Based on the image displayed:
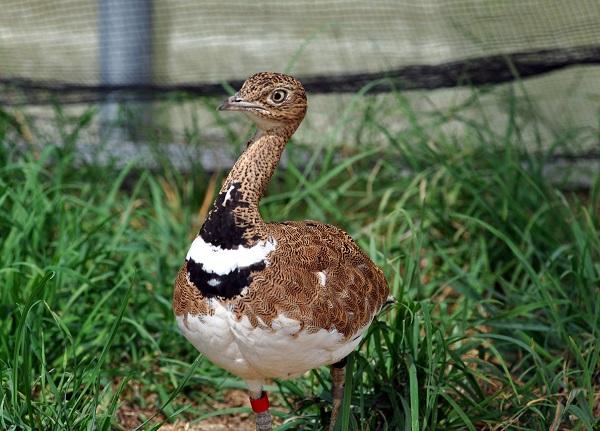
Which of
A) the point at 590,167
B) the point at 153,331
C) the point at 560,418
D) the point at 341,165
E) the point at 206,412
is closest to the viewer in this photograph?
A: the point at 560,418

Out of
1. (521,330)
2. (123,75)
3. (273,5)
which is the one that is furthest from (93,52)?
(521,330)

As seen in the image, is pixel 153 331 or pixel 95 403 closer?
pixel 95 403

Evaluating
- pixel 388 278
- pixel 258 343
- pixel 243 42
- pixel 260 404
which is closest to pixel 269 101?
pixel 258 343

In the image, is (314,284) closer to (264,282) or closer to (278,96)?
(264,282)

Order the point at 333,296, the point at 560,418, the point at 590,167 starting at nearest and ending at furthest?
the point at 333,296, the point at 560,418, the point at 590,167

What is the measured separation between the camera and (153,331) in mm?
3846

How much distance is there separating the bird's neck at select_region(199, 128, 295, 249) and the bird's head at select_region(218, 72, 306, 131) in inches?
1.9

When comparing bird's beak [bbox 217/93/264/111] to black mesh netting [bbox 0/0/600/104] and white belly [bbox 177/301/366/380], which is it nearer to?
white belly [bbox 177/301/366/380]

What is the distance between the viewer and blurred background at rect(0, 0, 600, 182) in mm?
4691

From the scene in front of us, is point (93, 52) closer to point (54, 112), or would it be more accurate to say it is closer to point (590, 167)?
point (54, 112)

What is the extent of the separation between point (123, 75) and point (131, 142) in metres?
0.31

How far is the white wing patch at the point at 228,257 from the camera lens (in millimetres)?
2691

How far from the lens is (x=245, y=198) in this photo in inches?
109

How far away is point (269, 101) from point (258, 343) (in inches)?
24.6
